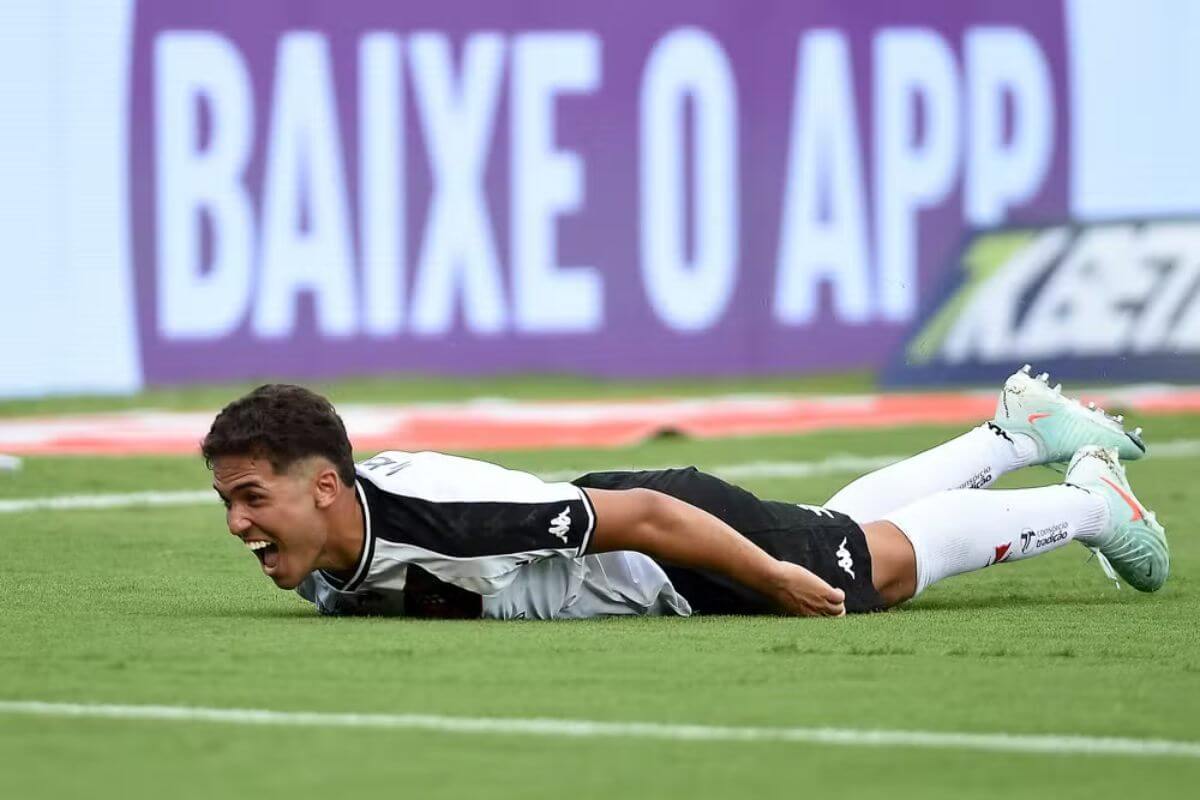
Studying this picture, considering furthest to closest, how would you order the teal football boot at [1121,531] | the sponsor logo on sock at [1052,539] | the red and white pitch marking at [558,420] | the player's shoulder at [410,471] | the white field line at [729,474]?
the red and white pitch marking at [558,420], the white field line at [729,474], the teal football boot at [1121,531], the sponsor logo on sock at [1052,539], the player's shoulder at [410,471]

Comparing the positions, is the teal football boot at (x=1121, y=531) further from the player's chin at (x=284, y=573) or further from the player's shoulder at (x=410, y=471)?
the player's chin at (x=284, y=573)

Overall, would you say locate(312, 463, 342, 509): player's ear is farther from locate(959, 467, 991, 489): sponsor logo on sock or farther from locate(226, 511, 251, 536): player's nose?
locate(959, 467, 991, 489): sponsor logo on sock

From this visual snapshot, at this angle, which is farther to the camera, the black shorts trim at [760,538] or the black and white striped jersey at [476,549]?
the black shorts trim at [760,538]

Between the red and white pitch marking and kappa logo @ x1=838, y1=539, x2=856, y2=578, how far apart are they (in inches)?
221

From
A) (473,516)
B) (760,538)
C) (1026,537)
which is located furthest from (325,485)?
(1026,537)

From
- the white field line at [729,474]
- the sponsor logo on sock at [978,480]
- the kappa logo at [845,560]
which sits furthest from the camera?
the white field line at [729,474]

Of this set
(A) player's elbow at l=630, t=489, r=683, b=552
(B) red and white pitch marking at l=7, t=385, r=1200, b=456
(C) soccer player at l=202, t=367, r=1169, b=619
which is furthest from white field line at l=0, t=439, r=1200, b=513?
(A) player's elbow at l=630, t=489, r=683, b=552

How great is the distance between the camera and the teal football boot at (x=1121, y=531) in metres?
5.86

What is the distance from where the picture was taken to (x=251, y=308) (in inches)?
573

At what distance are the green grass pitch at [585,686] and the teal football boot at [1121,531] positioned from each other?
89 mm

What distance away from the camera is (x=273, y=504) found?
496 centimetres

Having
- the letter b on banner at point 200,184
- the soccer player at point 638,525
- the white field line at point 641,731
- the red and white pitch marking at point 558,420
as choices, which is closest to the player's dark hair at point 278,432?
the soccer player at point 638,525

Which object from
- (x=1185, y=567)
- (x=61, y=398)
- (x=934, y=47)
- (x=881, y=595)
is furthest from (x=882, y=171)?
(x=881, y=595)

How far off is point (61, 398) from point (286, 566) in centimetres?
945
